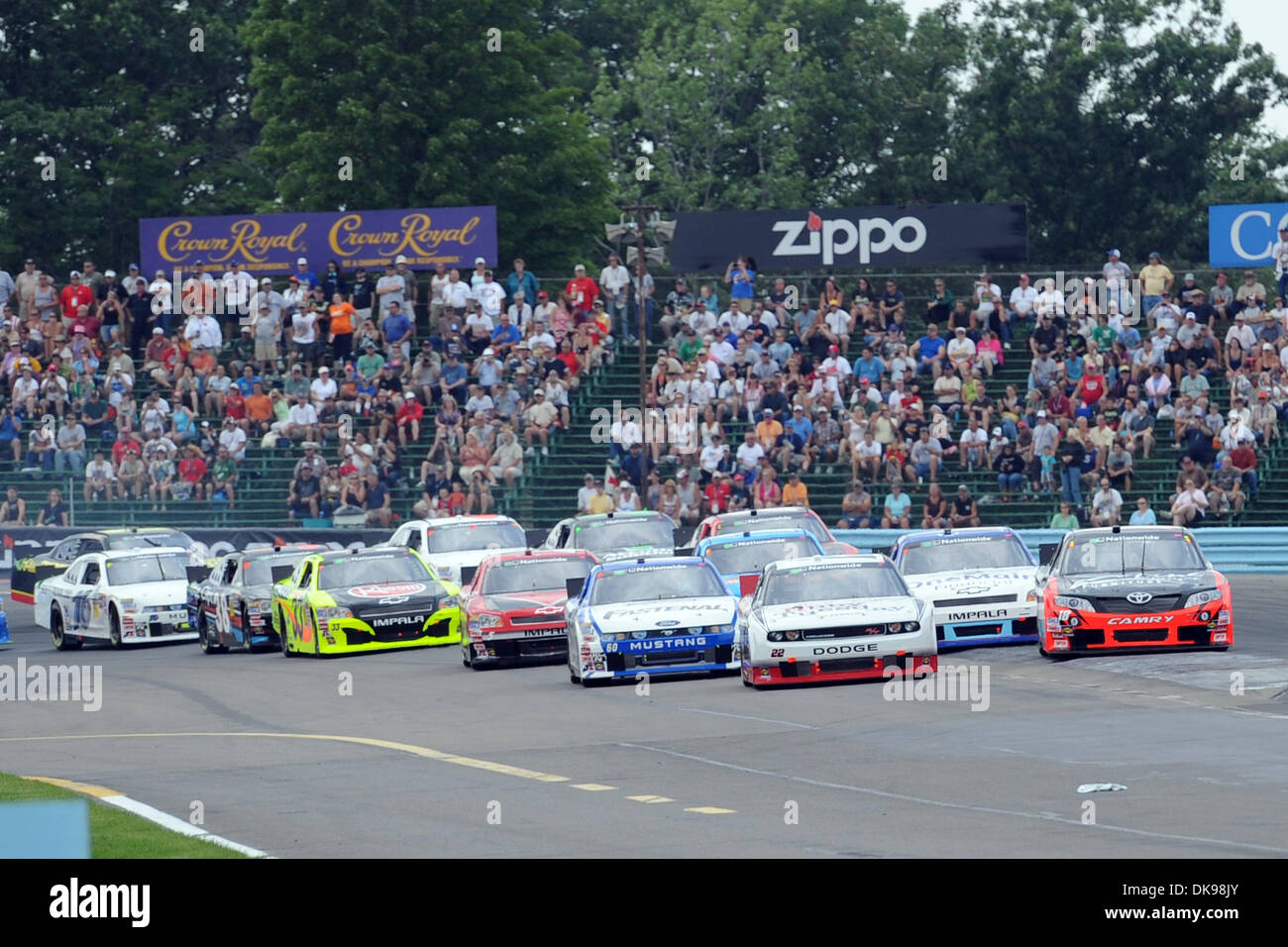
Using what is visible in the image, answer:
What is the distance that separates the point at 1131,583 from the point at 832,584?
10.5 ft

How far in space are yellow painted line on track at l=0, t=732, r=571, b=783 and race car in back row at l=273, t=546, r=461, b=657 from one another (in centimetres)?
776

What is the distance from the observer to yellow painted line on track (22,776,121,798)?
54.2 feet

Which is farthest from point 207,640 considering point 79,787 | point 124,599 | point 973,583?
point 79,787

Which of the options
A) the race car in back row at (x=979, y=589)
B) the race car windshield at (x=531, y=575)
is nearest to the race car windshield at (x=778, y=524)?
the race car windshield at (x=531, y=575)

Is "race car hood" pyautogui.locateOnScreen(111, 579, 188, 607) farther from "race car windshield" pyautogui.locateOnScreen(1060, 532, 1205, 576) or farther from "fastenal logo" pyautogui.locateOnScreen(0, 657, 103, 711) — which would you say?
"race car windshield" pyautogui.locateOnScreen(1060, 532, 1205, 576)

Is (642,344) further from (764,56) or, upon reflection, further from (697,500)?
(764,56)

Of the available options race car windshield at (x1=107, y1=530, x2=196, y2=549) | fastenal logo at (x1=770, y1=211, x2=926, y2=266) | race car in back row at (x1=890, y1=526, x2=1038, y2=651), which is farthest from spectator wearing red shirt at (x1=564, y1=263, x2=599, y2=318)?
race car in back row at (x1=890, y1=526, x2=1038, y2=651)

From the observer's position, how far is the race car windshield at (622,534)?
106ft

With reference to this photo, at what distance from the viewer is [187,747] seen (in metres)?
20.0

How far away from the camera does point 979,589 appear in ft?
84.6

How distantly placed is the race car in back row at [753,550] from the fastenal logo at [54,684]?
7.70 m

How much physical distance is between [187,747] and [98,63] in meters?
57.0

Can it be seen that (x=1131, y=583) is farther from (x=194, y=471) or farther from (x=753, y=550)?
(x=194, y=471)
